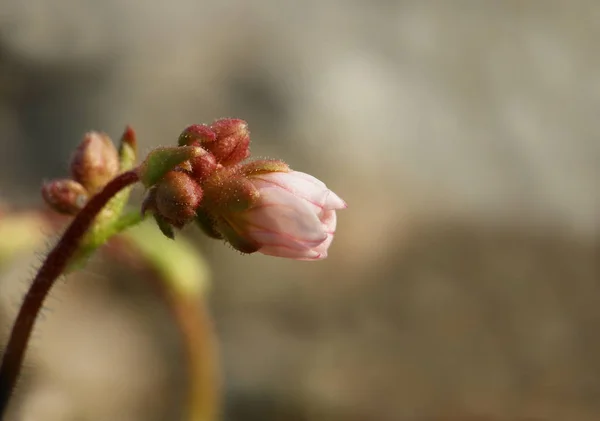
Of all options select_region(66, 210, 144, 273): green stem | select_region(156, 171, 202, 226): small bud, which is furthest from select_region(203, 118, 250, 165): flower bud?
select_region(66, 210, 144, 273): green stem

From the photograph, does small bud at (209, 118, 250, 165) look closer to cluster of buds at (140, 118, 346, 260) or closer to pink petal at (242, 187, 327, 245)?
cluster of buds at (140, 118, 346, 260)

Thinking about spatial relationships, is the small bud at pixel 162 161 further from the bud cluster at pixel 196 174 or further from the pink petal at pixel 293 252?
the pink petal at pixel 293 252

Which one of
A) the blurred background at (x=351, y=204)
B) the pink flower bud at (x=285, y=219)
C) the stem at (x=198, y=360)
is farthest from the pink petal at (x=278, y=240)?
the blurred background at (x=351, y=204)

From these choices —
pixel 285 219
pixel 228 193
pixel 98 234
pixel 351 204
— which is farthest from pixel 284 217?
pixel 351 204

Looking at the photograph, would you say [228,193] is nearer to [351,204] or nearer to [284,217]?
[284,217]

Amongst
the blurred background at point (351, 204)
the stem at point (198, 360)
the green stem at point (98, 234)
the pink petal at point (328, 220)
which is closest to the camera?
the pink petal at point (328, 220)

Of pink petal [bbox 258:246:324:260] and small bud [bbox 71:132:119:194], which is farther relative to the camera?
small bud [bbox 71:132:119:194]
